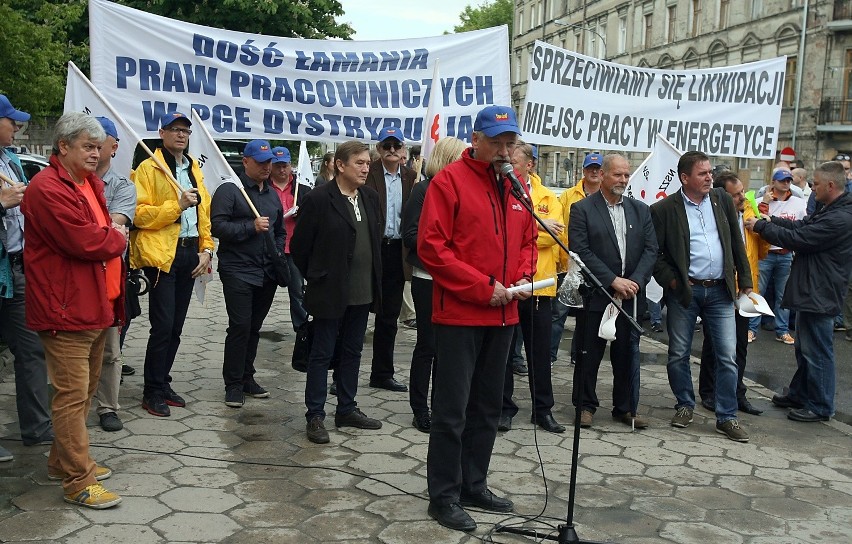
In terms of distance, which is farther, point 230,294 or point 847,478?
point 230,294

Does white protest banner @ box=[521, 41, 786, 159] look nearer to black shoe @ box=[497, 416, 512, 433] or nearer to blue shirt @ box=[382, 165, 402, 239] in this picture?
blue shirt @ box=[382, 165, 402, 239]

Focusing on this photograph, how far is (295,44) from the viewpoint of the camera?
294 inches

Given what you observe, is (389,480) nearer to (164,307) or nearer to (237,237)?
(164,307)

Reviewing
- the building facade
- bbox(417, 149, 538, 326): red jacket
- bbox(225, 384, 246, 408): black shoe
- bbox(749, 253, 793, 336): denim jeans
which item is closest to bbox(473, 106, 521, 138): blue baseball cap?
bbox(417, 149, 538, 326): red jacket

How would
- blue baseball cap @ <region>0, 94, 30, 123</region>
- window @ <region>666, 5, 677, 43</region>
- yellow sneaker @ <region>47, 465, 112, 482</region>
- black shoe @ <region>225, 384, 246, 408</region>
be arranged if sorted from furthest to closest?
window @ <region>666, 5, 677, 43</region>
black shoe @ <region>225, 384, 246, 408</region>
blue baseball cap @ <region>0, 94, 30, 123</region>
yellow sneaker @ <region>47, 465, 112, 482</region>

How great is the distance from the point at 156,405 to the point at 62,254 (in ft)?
6.67

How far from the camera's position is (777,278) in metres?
10.7

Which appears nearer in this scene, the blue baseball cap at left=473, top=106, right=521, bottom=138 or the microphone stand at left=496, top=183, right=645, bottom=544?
the microphone stand at left=496, top=183, right=645, bottom=544

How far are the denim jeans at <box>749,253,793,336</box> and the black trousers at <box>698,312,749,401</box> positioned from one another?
3590mm

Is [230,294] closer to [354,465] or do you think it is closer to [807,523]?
[354,465]

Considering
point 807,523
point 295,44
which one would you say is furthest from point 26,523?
point 295,44

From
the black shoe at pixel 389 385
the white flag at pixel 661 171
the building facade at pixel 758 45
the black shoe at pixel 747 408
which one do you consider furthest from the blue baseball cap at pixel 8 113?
the building facade at pixel 758 45

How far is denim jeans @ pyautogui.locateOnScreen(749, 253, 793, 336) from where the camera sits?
35.0 feet

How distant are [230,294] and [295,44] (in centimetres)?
224
